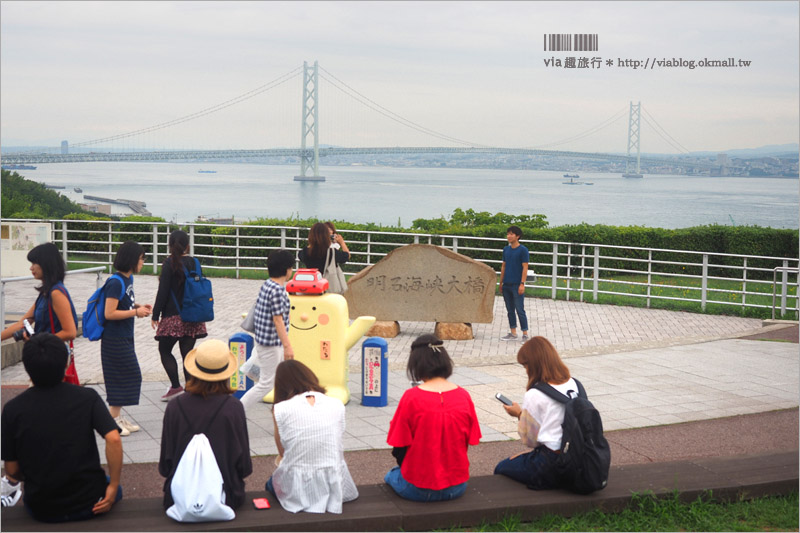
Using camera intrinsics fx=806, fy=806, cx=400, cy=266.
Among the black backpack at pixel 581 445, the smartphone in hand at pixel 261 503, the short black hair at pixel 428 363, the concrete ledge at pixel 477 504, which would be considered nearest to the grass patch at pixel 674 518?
the concrete ledge at pixel 477 504

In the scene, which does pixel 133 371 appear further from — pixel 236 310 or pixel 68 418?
pixel 236 310

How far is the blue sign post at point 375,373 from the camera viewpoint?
7363mm

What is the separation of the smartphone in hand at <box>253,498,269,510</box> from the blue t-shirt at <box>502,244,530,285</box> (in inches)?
275

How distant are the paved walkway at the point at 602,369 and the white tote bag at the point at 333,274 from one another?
0.93 meters

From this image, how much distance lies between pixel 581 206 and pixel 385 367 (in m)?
93.8

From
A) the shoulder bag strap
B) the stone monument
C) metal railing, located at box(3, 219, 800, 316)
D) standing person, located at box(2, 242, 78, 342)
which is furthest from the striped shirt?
metal railing, located at box(3, 219, 800, 316)

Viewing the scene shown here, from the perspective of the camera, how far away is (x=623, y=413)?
740 centimetres

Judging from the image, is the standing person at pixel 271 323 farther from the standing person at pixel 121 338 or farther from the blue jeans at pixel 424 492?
the blue jeans at pixel 424 492

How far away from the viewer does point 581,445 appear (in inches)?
183

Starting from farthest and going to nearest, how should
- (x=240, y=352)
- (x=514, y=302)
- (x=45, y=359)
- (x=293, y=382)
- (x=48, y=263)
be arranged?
(x=514, y=302)
(x=240, y=352)
(x=48, y=263)
(x=293, y=382)
(x=45, y=359)

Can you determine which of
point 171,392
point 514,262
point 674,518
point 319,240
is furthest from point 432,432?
point 514,262

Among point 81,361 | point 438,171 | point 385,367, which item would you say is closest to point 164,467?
point 385,367

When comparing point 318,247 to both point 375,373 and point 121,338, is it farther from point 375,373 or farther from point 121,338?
point 121,338

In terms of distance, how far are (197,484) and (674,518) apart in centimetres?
279
